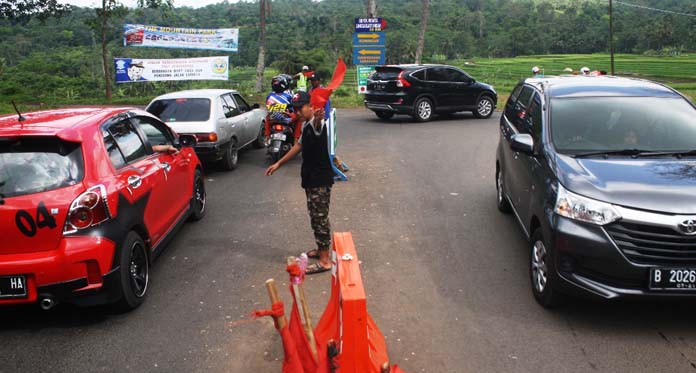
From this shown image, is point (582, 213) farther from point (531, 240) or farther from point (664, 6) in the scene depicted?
point (664, 6)

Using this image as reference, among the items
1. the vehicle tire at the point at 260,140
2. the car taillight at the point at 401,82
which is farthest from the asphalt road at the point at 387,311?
the car taillight at the point at 401,82

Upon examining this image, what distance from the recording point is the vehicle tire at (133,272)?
4828 mm

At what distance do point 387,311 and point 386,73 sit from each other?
1298cm

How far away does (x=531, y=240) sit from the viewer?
5.32 m

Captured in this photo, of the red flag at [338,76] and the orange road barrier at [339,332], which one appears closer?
the orange road barrier at [339,332]

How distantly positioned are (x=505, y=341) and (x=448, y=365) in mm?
588

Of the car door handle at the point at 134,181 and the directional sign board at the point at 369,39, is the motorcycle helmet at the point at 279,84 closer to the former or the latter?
the car door handle at the point at 134,181

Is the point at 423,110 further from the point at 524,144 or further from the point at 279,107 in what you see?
the point at 524,144

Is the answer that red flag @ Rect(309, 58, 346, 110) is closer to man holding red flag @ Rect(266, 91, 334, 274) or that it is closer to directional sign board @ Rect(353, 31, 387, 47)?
man holding red flag @ Rect(266, 91, 334, 274)

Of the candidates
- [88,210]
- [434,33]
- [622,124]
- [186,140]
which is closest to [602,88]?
[622,124]

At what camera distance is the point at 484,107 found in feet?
60.0

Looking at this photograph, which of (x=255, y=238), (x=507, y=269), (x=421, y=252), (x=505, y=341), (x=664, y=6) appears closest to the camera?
(x=505, y=341)

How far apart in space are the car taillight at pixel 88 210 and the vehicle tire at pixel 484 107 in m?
14.9

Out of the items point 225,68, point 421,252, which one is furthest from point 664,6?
point 421,252
